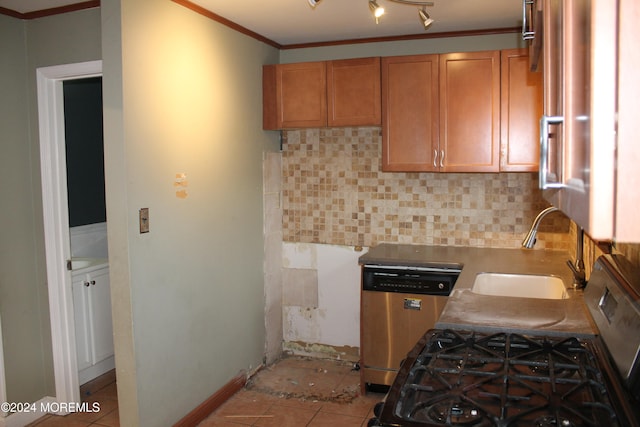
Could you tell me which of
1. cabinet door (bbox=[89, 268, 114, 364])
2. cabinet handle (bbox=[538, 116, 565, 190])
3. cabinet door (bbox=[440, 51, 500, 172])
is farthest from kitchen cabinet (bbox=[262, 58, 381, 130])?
cabinet handle (bbox=[538, 116, 565, 190])

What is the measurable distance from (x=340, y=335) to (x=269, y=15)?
2.35m

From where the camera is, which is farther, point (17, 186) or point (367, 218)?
point (367, 218)

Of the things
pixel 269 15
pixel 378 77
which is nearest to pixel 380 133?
pixel 378 77

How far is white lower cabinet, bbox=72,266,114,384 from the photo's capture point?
349cm

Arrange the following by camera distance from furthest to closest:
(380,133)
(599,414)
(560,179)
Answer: (380,133), (599,414), (560,179)

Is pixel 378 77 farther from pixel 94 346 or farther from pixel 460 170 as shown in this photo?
pixel 94 346

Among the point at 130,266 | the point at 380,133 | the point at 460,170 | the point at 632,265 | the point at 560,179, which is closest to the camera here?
the point at 560,179

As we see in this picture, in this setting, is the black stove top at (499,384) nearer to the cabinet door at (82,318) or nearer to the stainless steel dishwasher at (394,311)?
the stainless steel dishwasher at (394,311)

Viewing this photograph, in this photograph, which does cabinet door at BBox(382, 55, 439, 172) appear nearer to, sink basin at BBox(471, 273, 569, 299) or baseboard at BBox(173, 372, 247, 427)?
sink basin at BBox(471, 273, 569, 299)

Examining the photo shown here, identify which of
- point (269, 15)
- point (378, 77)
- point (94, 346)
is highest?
point (269, 15)

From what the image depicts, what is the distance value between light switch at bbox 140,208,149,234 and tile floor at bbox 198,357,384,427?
1.25 meters

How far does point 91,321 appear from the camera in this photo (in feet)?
11.7

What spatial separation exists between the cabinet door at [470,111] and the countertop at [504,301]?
23.1 inches

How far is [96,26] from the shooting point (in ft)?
9.51
